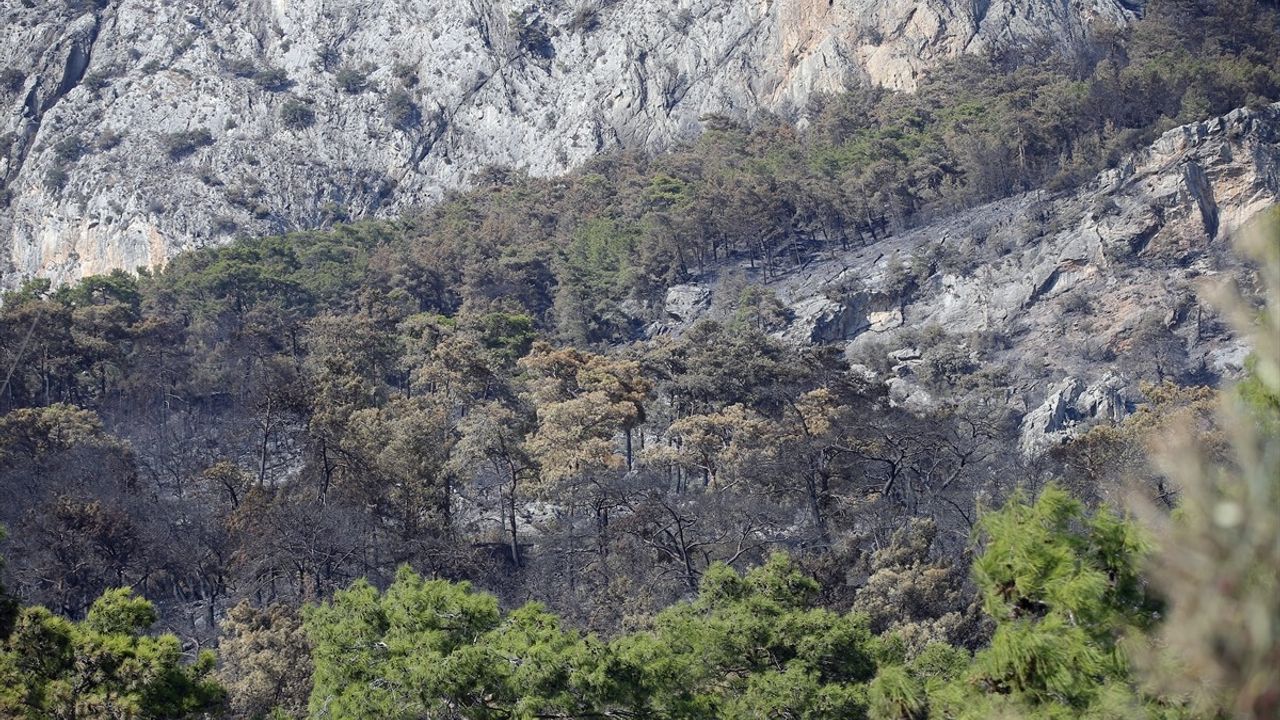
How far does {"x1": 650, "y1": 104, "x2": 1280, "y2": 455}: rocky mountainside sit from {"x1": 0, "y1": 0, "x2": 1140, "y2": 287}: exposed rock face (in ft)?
85.0

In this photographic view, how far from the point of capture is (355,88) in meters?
99.3

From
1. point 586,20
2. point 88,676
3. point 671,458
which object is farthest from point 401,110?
point 88,676

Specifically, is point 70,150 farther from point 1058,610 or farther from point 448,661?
point 1058,610

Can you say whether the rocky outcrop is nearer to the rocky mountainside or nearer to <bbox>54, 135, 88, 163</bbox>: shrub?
the rocky mountainside

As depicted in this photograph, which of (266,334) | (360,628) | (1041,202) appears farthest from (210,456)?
(1041,202)

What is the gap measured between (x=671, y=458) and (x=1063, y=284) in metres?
25.5

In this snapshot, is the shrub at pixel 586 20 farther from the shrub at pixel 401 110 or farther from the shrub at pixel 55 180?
the shrub at pixel 55 180

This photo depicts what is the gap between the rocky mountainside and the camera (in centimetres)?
5159

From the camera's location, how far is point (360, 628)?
767 inches

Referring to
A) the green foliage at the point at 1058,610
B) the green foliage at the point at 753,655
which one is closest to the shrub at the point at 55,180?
the green foliage at the point at 753,655

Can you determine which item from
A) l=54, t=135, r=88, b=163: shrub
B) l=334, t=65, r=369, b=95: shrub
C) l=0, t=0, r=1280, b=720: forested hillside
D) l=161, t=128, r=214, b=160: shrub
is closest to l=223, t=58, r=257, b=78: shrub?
l=334, t=65, r=369, b=95: shrub

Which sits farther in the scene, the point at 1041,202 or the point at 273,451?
the point at 1041,202

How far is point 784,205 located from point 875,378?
17.8 metres

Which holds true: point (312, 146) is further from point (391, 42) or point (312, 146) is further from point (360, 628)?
point (360, 628)
